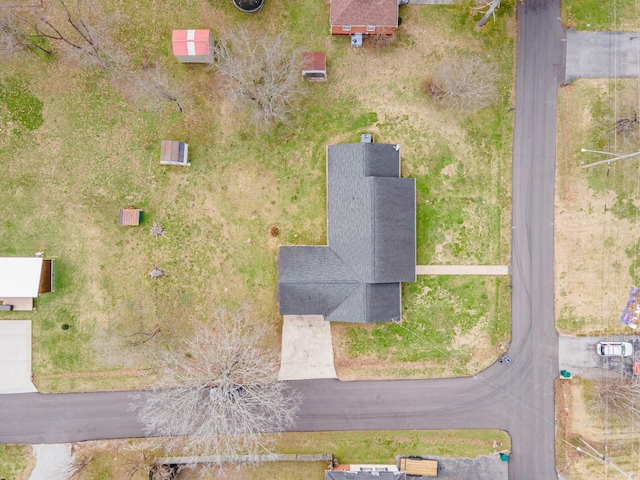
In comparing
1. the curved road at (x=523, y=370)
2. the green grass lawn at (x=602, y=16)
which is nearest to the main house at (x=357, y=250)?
the curved road at (x=523, y=370)

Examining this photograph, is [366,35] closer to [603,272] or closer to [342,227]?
[342,227]

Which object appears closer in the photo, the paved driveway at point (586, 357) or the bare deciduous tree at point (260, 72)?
the bare deciduous tree at point (260, 72)

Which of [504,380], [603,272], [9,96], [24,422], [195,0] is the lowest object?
[24,422]

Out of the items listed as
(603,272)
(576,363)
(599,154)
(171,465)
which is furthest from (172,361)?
(599,154)

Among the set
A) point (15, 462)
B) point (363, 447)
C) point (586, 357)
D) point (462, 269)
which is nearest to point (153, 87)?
point (462, 269)

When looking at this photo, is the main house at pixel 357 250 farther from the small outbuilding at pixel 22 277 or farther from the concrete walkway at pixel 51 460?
the concrete walkway at pixel 51 460

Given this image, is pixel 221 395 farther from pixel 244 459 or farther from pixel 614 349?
pixel 614 349
